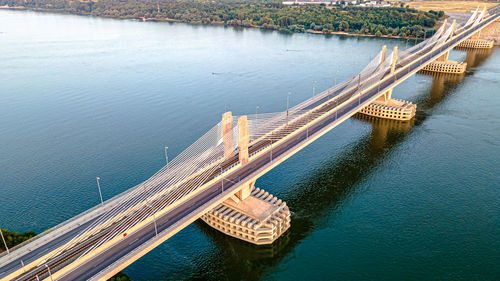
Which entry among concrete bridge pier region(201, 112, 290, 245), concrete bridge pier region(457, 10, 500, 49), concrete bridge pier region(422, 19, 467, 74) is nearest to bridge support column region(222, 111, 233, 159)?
concrete bridge pier region(201, 112, 290, 245)

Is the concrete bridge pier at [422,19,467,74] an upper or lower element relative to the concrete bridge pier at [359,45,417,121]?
upper

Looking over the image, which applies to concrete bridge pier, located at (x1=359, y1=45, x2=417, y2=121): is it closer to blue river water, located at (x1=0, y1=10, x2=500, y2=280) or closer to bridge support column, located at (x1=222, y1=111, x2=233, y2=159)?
blue river water, located at (x1=0, y1=10, x2=500, y2=280)

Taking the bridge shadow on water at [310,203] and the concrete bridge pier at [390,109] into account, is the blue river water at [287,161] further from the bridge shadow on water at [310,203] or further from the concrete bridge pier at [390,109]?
the concrete bridge pier at [390,109]

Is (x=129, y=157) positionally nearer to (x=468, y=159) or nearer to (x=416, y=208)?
(x=416, y=208)

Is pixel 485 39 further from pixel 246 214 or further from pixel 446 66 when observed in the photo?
pixel 246 214

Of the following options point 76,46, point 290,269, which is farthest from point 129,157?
point 76,46

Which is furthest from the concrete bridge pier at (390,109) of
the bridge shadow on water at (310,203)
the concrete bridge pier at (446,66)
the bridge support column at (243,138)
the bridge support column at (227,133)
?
the bridge support column at (227,133)
